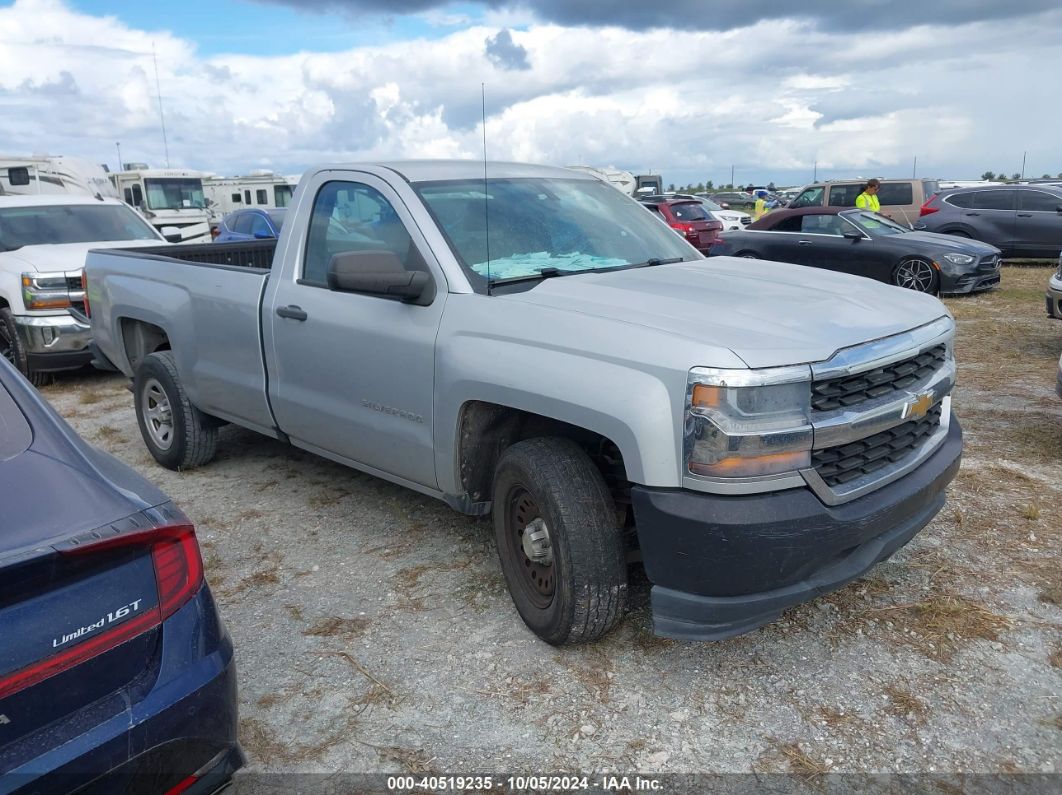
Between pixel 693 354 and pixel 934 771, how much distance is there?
58.9 inches

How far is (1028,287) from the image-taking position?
13.0 m

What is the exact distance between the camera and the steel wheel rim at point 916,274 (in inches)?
462

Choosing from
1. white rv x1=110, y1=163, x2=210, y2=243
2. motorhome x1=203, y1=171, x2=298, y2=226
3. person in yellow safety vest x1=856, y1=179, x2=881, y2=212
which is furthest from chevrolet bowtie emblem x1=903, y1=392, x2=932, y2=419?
motorhome x1=203, y1=171, x2=298, y2=226

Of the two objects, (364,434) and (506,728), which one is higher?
(364,434)

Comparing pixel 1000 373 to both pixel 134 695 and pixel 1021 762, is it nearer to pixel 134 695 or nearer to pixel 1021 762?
pixel 1021 762

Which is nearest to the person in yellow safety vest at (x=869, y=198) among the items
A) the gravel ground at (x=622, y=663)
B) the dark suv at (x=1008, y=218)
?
the dark suv at (x=1008, y=218)

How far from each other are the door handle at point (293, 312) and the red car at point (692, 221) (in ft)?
48.4

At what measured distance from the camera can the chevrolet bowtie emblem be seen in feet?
10.0

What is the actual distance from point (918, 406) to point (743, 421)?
2.91ft

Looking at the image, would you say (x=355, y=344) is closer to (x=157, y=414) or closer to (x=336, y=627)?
(x=336, y=627)

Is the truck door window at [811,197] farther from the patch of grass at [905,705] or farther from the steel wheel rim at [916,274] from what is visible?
the patch of grass at [905,705]

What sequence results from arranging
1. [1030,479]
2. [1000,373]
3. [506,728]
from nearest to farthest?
[506,728] < [1030,479] < [1000,373]

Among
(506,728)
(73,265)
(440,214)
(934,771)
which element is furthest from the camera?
(73,265)

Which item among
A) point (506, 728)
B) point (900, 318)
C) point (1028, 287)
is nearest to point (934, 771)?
point (506, 728)
